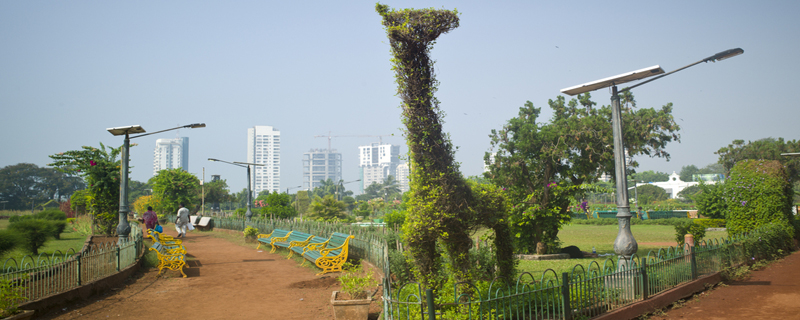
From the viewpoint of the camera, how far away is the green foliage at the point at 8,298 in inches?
263

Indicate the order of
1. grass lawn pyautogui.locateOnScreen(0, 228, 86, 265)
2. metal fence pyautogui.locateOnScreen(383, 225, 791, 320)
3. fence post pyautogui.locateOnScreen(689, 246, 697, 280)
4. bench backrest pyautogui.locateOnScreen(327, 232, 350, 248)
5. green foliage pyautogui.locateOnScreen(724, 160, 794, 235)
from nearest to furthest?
metal fence pyautogui.locateOnScreen(383, 225, 791, 320) → fence post pyautogui.locateOnScreen(689, 246, 697, 280) → grass lawn pyautogui.locateOnScreen(0, 228, 86, 265) → bench backrest pyautogui.locateOnScreen(327, 232, 350, 248) → green foliage pyautogui.locateOnScreen(724, 160, 794, 235)

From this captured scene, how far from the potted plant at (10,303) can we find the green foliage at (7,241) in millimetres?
6289

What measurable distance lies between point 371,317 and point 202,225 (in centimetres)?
2495

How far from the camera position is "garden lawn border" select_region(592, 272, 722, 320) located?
7434mm

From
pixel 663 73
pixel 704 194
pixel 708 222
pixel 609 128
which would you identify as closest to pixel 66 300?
pixel 663 73

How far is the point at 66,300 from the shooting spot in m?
8.61

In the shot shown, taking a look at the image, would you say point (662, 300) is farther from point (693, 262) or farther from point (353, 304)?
point (353, 304)

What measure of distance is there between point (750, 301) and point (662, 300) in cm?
203

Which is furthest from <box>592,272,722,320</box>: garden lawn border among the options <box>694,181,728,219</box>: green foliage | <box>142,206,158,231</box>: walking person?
<box>694,181,728,219</box>: green foliage

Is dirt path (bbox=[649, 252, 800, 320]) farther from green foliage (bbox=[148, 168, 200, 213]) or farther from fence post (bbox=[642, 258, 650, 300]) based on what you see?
green foliage (bbox=[148, 168, 200, 213])

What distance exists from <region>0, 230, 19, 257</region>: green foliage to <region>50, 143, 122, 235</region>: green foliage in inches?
259

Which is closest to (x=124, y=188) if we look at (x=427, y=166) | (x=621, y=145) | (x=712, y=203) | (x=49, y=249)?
(x=49, y=249)

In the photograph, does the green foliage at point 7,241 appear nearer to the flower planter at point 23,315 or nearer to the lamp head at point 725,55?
the flower planter at point 23,315

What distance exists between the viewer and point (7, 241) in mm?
12266
